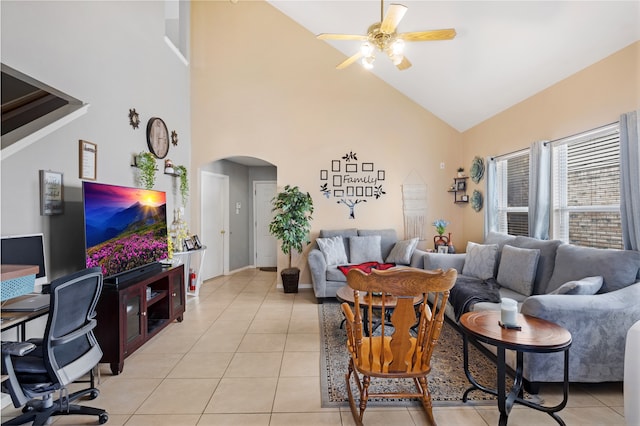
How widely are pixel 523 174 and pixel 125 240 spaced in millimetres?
A: 4646

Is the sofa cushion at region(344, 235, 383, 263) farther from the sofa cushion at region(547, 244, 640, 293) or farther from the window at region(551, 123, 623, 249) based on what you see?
the sofa cushion at region(547, 244, 640, 293)

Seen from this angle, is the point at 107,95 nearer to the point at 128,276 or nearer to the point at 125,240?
the point at 125,240

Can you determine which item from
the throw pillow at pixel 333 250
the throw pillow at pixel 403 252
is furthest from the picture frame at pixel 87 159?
the throw pillow at pixel 403 252

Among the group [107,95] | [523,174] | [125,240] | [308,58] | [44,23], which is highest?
[308,58]

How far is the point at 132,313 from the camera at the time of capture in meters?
2.85

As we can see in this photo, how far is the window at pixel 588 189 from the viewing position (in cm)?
286

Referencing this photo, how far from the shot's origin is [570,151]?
3346 millimetres

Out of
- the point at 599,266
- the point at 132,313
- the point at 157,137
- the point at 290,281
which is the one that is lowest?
the point at 290,281

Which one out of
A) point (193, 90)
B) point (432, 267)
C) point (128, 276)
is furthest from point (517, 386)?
point (193, 90)

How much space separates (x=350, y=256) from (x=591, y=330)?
10.2 ft

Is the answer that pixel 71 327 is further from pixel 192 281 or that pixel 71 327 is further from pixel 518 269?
pixel 518 269

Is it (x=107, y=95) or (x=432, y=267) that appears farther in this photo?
(x=432, y=267)

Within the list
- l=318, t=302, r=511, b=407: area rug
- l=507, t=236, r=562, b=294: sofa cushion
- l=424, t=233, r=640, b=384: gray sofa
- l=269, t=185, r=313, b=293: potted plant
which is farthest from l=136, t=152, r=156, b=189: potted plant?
l=507, t=236, r=562, b=294: sofa cushion

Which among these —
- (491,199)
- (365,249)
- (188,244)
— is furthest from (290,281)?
(491,199)
